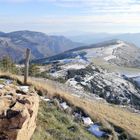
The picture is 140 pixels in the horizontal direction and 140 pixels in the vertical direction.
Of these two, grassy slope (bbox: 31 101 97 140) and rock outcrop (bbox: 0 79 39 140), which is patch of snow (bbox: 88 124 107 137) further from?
rock outcrop (bbox: 0 79 39 140)

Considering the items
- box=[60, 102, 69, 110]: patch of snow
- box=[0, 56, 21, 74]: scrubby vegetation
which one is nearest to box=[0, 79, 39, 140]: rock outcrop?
box=[60, 102, 69, 110]: patch of snow

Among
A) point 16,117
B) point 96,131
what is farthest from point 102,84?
point 16,117

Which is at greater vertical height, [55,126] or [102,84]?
[55,126]

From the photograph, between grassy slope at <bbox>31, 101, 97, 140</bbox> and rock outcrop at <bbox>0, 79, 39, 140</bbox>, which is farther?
grassy slope at <bbox>31, 101, 97, 140</bbox>

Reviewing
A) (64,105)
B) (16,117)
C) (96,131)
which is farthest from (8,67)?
(16,117)

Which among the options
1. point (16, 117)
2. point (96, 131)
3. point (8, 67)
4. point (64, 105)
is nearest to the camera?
point (16, 117)

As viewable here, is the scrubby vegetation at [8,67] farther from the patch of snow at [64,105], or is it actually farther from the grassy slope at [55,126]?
the grassy slope at [55,126]

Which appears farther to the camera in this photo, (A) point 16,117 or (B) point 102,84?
(B) point 102,84

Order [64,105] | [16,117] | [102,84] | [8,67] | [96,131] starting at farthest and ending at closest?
1. [102,84]
2. [8,67]
3. [64,105]
4. [96,131]
5. [16,117]

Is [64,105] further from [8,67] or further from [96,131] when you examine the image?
[8,67]

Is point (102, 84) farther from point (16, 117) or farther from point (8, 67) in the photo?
point (16, 117)

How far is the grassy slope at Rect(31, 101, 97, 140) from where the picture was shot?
19.2 metres

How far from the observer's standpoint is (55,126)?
68.9 ft

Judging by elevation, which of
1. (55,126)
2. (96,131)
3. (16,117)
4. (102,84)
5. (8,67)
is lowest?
(102,84)
